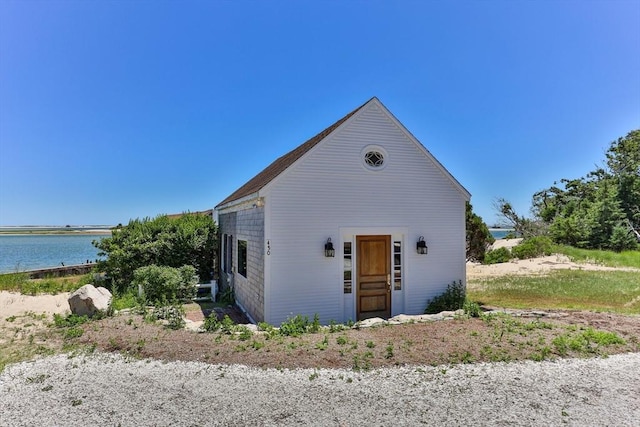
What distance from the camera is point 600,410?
4.09m

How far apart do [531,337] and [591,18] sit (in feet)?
34.3

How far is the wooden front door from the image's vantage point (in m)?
8.97

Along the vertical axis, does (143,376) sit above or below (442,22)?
below

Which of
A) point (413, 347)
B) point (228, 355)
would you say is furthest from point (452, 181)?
point (228, 355)

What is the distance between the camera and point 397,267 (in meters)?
9.32

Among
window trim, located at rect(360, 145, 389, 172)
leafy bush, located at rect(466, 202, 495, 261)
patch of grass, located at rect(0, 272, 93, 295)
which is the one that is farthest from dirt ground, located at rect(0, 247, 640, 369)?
leafy bush, located at rect(466, 202, 495, 261)

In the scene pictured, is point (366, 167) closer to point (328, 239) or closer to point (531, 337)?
point (328, 239)

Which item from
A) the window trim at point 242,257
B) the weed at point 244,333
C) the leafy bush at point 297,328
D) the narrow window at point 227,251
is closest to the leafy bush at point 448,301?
the leafy bush at point 297,328

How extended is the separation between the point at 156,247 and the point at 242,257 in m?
4.95

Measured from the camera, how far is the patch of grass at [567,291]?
10.6 m

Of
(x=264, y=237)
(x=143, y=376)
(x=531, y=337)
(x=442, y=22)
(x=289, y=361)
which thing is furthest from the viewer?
(x=442, y=22)

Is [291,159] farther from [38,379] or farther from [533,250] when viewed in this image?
[533,250]

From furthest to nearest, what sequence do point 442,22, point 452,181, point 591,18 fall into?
point 442,22
point 591,18
point 452,181

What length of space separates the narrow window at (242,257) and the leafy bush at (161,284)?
240cm
